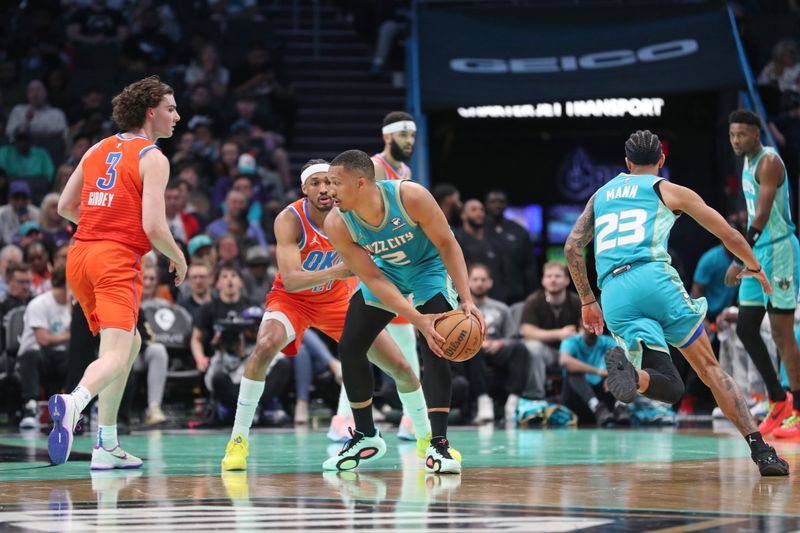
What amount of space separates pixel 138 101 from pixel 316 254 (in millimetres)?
1609

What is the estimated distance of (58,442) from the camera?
6.52 m

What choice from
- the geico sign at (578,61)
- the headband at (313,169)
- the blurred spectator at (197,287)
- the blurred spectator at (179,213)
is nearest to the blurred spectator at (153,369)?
the blurred spectator at (197,287)

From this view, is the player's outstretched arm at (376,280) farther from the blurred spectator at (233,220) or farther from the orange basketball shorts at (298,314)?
the blurred spectator at (233,220)

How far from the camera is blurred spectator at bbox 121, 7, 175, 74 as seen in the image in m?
17.6

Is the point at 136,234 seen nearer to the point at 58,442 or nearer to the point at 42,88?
the point at 58,442

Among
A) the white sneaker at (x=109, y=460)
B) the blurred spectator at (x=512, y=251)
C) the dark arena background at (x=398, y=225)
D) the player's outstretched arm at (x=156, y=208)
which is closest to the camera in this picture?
the dark arena background at (x=398, y=225)

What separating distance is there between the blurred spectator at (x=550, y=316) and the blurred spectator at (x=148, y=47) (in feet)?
24.5

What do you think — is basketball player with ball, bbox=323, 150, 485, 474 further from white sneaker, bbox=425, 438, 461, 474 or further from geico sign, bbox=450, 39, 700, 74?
geico sign, bbox=450, 39, 700, 74

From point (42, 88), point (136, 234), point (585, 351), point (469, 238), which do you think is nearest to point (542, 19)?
point (469, 238)

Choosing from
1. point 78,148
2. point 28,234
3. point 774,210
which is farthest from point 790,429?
point 78,148

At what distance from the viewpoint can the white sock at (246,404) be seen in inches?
294

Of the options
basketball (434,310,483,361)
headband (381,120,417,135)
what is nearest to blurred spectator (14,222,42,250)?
headband (381,120,417,135)

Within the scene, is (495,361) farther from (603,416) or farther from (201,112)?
(201,112)

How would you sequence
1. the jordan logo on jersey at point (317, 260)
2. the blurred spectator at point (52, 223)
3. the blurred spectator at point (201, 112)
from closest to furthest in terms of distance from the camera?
the jordan logo on jersey at point (317, 260) → the blurred spectator at point (52, 223) → the blurred spectator at point (201, 112)
